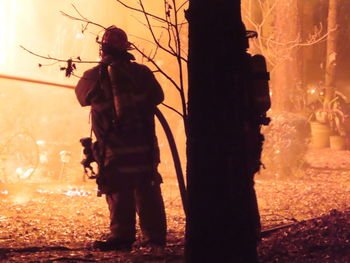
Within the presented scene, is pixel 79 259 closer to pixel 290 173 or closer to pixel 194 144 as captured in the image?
pixel 194 144

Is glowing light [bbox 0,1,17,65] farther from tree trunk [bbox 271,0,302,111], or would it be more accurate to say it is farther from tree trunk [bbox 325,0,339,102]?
tree trunk [bbox 325,0,339,102]

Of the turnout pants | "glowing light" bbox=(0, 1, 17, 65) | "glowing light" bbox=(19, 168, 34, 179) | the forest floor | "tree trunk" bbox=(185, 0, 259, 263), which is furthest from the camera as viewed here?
"glowing light" bbox=(0, 1, 17, 65)

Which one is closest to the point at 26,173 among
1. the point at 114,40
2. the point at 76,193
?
the point at 76,193

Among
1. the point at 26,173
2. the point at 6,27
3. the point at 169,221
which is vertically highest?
the point at 6,27

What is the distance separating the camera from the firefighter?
4293 mm

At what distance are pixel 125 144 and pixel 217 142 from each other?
1654 mm

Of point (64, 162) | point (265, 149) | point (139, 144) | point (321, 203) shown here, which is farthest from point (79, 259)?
point (265, 149)

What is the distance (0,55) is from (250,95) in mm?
14915

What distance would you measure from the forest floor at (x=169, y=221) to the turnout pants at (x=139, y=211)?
15 cm

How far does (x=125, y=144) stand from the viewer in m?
4.33

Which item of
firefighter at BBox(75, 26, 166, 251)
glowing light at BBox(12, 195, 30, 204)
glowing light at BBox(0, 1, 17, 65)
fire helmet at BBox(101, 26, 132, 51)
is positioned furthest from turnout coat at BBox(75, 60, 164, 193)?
glowing light at BBox(0, 1, 17, 65)

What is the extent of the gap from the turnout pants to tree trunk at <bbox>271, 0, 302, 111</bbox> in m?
9.86

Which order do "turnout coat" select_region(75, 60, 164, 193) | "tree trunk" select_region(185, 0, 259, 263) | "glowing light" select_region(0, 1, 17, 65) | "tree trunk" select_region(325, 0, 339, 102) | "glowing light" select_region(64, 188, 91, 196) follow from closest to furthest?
"tree trunk" select_region(185, 0, 259, 263)
"turnout coat" select_region(75, 60, 164, 193)
"glowing light" select_region(64, 188, 91, 196)
"tree trunk" select_region(325, 0, 339, 102)
"glowing light" select_region(0, 1, 17, 65)

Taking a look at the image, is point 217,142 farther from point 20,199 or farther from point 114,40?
point 20,199
